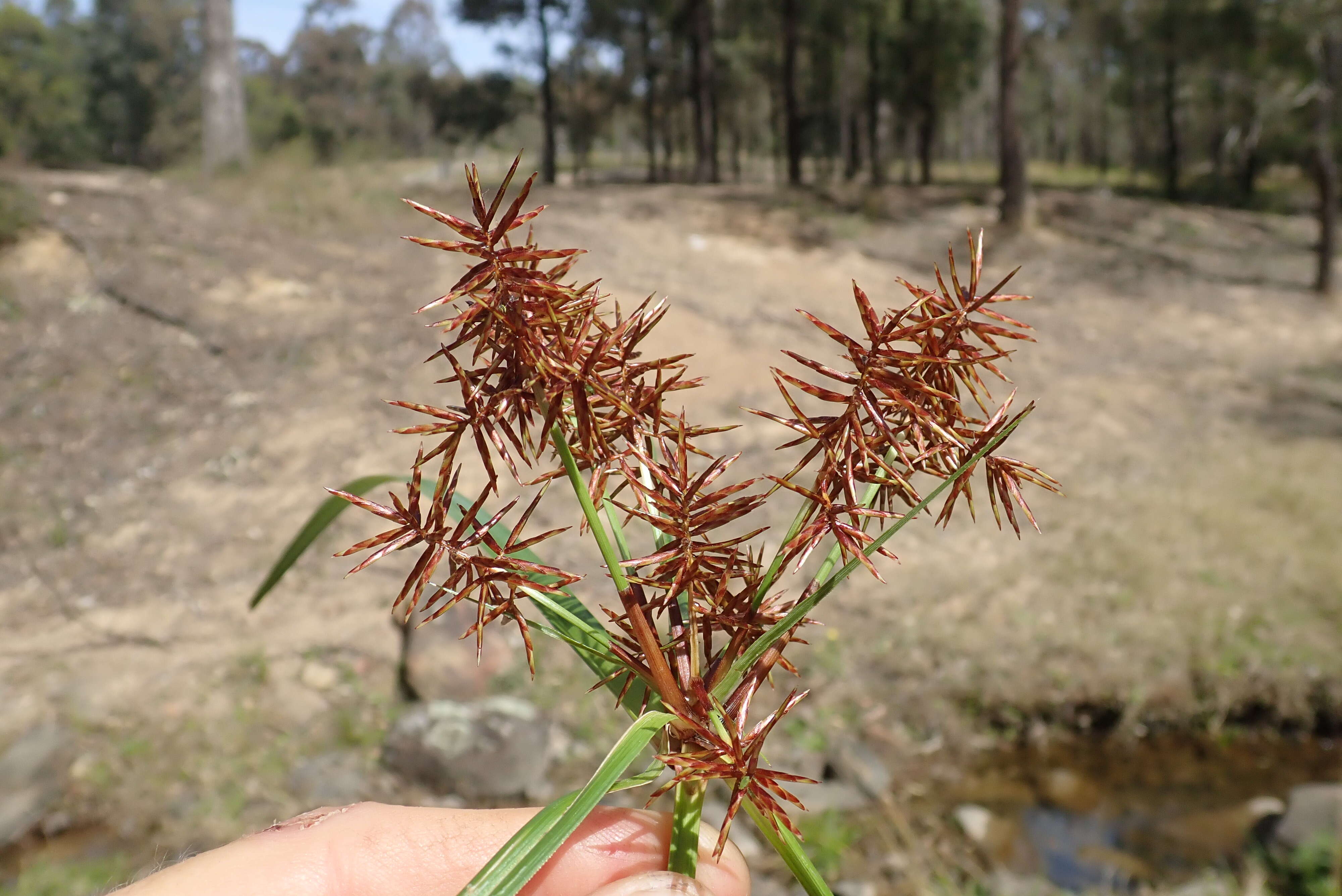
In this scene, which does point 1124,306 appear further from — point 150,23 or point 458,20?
point 150,23

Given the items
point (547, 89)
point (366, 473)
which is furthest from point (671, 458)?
point (547, 89)

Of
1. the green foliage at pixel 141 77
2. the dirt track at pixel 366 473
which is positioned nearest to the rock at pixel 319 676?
the dirt track at pixel 366 473

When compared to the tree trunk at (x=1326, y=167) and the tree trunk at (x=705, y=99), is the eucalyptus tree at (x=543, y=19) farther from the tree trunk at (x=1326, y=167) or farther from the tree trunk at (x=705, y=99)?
the tree trunk at (x=1326, y=167)

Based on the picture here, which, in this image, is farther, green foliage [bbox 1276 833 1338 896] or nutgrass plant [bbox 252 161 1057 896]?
green foliage [bbox 1276 833 1338 896]

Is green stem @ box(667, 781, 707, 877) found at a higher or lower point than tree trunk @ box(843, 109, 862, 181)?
lower

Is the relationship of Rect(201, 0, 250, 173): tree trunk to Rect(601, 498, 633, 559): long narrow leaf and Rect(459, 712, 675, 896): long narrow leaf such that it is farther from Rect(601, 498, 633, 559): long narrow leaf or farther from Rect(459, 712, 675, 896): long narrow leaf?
Rect(459, 712, 675, 896): long narrow leaf

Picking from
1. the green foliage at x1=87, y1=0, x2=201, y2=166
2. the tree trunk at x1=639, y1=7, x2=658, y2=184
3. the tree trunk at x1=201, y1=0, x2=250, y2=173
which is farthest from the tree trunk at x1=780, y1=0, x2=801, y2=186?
the green foliage at x1=87, y1=0, x2=201, y2=166

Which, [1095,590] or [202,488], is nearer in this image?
[1095,590]

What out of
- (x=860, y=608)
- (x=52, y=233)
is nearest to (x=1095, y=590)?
(x=860, y=608)
